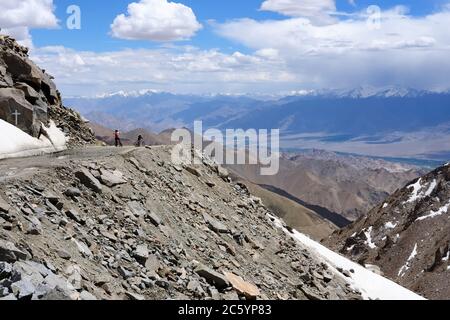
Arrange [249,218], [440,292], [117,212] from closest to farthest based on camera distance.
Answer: [117,212] < [249,218] < [440,292]

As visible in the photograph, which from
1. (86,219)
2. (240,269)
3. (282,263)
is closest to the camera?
(86,219)

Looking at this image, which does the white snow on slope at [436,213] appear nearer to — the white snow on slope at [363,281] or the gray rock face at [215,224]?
the white snow on slope at [363,281]

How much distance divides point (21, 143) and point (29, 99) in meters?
5.76

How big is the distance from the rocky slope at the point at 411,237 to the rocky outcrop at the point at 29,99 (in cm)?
7761

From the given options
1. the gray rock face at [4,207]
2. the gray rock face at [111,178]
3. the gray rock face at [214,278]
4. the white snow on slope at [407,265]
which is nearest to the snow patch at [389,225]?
the white snow on slope at [407,265]

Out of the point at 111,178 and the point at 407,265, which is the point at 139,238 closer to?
the point at 111,178

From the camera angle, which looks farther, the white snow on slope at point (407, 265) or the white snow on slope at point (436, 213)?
the white snow on slope at point (436, 213)

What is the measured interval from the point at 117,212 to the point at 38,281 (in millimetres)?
9062

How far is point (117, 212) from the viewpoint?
23.3 meters

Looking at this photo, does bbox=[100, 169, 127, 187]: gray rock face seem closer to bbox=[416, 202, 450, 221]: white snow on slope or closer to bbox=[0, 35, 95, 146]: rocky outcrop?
bbox=[0, 35, 95, 146]: rocky outcrop

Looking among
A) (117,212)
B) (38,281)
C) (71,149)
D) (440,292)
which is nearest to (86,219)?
(117,212)

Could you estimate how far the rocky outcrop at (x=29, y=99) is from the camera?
35.1m

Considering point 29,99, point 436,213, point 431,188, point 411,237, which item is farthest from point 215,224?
point 431,188
